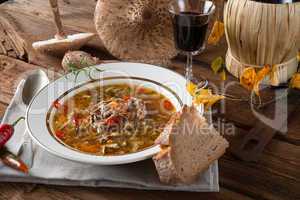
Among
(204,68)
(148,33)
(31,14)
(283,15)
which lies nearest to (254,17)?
(283,15)

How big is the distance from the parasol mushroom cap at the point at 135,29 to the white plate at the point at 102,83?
0.61 feet

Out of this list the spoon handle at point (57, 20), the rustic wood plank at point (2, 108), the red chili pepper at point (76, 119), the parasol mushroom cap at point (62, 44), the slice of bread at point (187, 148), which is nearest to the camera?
the slice of bread at point (187, 148)

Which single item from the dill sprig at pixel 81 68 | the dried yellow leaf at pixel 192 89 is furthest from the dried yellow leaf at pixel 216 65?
the dill sprig at pixel 81 68

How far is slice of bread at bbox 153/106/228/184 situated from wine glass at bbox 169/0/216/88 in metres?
0.32

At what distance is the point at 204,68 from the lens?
151 centimetres

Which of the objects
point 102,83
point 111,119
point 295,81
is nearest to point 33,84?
point 102,83

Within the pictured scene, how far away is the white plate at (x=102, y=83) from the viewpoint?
1.01 meters

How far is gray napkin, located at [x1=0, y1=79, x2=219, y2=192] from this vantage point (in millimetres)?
1006

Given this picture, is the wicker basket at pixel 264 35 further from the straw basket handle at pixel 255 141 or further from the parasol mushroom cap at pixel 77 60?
the parasol mushroom cap at pixel 77 60

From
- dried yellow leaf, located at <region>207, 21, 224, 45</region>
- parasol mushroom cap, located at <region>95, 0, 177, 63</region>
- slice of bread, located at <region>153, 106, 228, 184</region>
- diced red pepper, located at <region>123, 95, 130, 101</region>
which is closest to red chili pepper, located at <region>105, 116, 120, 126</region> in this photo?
diced red pepper, located at <region>123, 95, 130, 101</region>

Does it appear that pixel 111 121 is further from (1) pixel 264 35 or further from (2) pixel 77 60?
(1) pixel 264 35

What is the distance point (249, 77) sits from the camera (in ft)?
4.09

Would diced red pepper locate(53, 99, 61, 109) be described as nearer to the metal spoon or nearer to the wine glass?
the metal spoon

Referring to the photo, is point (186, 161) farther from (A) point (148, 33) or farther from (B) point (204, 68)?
(A) point (148, 33)
